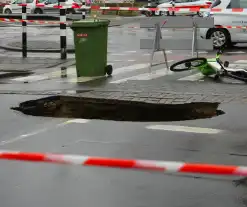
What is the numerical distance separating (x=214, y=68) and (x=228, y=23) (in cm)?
743

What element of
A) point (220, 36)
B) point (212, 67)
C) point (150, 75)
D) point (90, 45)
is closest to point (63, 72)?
point (90, 45)

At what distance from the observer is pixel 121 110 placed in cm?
903

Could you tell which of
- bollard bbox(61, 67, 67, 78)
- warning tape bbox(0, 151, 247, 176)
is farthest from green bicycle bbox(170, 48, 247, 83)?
warning tape bbox(0, 151, 247, 176)

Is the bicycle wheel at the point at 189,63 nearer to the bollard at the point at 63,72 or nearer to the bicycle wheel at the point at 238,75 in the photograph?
the bicycle wheel at the point at 238,75

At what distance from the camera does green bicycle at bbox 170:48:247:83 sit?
36.9ft

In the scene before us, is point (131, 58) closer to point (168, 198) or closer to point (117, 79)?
point (117, 79)

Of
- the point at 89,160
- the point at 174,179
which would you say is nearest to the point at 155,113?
the point at 174,179

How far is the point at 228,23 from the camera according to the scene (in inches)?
737

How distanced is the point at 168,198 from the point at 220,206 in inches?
18.0

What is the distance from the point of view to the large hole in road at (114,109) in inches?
339

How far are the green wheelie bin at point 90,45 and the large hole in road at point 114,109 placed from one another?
8.14ft

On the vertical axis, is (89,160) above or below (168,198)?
above

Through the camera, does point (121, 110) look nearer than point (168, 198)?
No

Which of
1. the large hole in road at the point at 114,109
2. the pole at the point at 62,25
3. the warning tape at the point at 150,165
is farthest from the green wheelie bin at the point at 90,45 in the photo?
the warning tape at the point at 150,165
